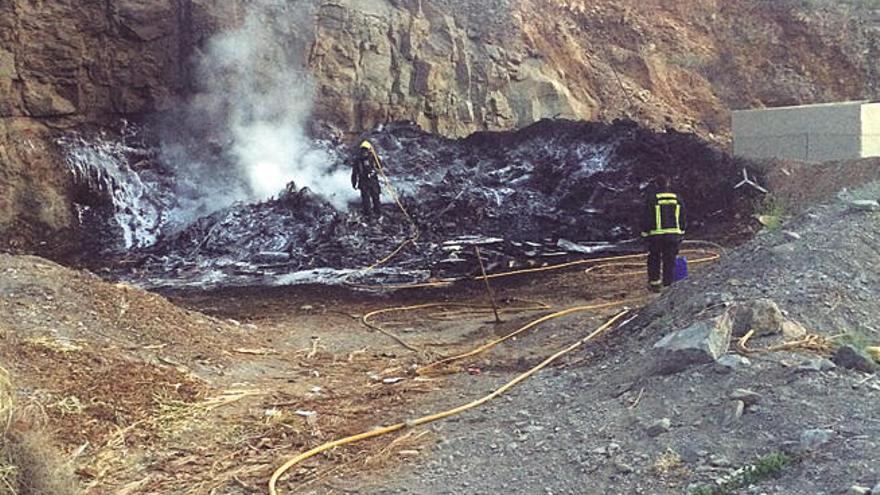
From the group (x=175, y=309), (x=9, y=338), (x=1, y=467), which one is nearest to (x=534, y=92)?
(x=175, y=309)

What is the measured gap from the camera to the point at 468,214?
16812mm

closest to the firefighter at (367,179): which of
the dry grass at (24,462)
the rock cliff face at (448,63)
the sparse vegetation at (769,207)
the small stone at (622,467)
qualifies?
the rock cliff face at (448,63)

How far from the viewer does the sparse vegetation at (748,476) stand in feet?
13.1

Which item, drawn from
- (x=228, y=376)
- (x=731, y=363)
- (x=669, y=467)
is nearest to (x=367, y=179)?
(x=228, y=376)

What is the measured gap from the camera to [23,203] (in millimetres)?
17703

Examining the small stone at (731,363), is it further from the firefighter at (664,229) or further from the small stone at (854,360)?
the firefighter at (664,229)

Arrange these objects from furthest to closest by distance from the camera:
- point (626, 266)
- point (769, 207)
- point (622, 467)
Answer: point (769, 207), point (626, 266), point (622, 467)

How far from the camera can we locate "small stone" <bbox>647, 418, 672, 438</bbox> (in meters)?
4.69

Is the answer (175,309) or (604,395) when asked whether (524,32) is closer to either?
(175,309)

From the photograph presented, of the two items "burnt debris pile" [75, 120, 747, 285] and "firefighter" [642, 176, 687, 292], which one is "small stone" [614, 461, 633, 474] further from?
"burnt debris pile" [75, 120, 747, 285]

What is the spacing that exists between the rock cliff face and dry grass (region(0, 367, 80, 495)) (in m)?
14.2

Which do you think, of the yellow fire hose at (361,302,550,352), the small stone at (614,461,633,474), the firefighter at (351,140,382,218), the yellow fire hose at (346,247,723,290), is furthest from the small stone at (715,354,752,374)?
the firefighter at (351,140,382,218)

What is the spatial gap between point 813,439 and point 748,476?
1.28ft

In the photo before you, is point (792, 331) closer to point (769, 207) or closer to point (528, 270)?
point (528, 270)
